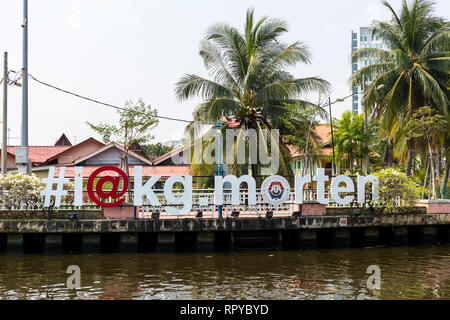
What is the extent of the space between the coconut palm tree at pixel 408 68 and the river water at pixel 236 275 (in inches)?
366

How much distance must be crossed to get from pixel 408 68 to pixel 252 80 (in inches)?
341

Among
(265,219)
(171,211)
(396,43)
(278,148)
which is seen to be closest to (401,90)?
(396,43)

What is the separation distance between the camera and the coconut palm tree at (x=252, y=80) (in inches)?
959

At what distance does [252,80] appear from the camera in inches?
985

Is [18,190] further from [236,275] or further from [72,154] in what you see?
[72,154]

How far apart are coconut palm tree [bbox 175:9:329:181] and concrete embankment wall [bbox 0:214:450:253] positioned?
598cm

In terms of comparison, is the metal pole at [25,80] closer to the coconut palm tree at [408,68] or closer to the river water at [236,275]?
the river water at [236,275]

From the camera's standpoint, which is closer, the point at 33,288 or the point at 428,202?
the point at 33,288

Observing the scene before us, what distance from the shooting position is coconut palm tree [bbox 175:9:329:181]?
24.4 metres

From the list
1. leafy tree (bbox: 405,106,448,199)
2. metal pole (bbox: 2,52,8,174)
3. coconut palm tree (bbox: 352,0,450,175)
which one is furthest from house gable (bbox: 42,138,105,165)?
leafy tree (bbox: 405,106,448,199)

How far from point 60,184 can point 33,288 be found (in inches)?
228

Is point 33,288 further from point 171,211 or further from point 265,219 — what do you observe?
point 265,219
